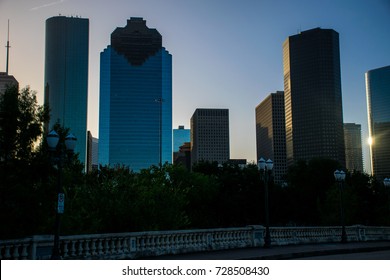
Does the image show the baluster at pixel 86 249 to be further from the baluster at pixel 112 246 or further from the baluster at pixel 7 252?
the baluster at pixel 7 252

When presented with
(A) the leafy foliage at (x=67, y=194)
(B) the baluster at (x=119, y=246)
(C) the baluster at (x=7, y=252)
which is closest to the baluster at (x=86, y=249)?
(B) the baluster at (x=119, y=246)

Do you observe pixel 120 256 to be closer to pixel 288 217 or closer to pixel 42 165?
pixel 42 165

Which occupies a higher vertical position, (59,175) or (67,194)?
(59,175)

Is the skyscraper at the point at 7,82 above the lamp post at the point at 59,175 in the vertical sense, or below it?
above

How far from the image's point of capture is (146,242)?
17.8 m

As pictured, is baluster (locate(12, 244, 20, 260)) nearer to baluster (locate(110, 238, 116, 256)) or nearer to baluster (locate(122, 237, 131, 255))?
baluster (locate(110, 238, 116, 256))

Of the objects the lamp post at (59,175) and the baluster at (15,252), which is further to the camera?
the lamp post at (59,175)

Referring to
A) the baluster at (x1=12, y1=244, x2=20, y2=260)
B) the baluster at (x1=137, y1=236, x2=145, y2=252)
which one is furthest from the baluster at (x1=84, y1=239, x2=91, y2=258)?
the baluster at (x1=12, y1=244, x2=20, y2=260)

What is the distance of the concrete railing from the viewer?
14086mm

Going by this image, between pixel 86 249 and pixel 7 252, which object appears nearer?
pixel 7 252

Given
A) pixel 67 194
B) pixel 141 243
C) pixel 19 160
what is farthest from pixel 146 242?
pixel 67 194

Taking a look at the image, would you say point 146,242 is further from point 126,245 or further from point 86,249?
point 86,249

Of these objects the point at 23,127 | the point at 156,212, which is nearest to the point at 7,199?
the point at 23,127

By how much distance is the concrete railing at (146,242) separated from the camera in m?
14.1
